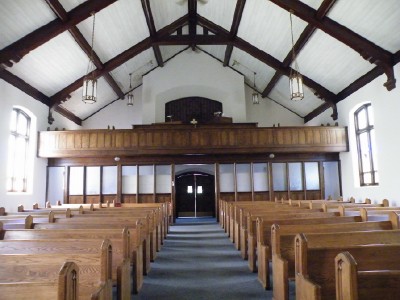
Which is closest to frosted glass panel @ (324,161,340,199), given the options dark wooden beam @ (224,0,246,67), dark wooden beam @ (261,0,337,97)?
dark wooden beam @ (261,0,337,97)

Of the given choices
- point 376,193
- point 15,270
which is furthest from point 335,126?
point 15,270

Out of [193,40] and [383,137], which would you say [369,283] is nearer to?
[383,137]

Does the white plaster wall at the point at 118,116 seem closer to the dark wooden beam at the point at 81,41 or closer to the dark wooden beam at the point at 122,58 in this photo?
the dark wooden beam at the point at 81,41

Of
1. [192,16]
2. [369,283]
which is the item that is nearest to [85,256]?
[369,283]

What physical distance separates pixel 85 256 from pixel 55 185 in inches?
388

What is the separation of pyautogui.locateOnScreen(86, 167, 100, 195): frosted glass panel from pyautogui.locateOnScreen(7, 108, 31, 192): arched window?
84.0 inches

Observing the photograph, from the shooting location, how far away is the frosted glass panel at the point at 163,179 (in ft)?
38.3

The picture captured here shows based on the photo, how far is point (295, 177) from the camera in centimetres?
1166

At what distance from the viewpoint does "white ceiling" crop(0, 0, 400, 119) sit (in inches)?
289

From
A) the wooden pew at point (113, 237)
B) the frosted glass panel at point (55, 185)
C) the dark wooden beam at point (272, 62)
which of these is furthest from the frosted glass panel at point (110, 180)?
the wooden pew at point (113, 237)

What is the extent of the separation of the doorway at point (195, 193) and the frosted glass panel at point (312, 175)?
521 cm

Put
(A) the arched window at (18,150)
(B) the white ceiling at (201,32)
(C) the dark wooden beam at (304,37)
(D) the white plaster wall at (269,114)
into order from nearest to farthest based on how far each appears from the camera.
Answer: (B) the white ceiling at (201,32), (C) the dark wooden beam at (304,37), (A) the arched window at (18,150), (D) the white plaster wall at (269,114)

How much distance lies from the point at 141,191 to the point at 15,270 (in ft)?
31.2

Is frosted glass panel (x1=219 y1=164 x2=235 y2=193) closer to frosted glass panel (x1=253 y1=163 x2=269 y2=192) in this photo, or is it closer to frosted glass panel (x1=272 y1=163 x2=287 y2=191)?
frosted glass panel (x1=253 y1=163 x2=269 y2=192)
